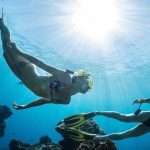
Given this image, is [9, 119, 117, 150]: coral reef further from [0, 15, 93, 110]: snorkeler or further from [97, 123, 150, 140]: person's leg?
[0, 15, 93, 110]: snorkeler

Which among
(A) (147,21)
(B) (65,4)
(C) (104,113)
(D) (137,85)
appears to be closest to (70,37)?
(B) (65,4)

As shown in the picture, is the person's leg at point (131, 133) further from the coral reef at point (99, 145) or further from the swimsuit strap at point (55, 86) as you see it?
the swimsuit strap at point (55, 86)

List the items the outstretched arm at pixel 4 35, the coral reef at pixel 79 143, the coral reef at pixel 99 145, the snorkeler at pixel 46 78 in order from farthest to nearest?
the outstretched arm at pixel 4 35, the snorkeler at pixel 46 78, the coral reef at pixel 79 143, the coral reef at pixel 99 145

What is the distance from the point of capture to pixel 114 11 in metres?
25.0

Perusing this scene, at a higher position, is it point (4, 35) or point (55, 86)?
point (4, 35)

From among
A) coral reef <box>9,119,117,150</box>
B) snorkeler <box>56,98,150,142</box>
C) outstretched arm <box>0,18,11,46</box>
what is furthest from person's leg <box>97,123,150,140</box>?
outstretched arm <box>0,18,11,46</box>

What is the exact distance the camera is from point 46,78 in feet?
32.0

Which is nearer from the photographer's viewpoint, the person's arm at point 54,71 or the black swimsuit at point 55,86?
the person's arm at point 54,71

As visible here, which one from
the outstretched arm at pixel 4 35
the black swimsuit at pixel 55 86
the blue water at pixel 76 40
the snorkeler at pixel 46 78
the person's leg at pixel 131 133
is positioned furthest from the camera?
the blue water at pixel 76 40

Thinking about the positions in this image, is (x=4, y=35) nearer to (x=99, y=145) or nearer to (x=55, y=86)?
(x=55, y=86)

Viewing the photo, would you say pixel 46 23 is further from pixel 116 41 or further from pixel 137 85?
pixel 137 85

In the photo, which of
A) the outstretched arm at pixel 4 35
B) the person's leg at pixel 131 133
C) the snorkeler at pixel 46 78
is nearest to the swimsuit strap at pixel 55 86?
the snorkeler at pixel 46 78

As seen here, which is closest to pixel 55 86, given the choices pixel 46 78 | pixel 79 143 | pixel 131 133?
pixel 46 78

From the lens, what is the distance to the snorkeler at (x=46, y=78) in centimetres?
928
